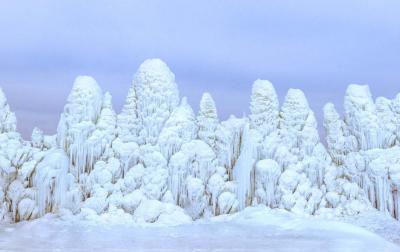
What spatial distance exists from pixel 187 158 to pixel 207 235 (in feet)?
11.2

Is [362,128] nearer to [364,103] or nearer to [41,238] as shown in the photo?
[364,103]

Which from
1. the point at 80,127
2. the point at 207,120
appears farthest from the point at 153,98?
the point at 80,127

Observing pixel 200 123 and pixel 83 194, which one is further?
pixel 200 123

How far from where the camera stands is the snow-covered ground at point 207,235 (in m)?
13.9

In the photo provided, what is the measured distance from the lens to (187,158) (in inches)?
707

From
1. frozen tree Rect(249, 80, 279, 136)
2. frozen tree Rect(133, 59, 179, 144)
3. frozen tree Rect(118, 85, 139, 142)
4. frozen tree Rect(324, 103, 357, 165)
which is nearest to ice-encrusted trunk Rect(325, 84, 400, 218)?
frozen tree Rect(324, 103, 357, 165)

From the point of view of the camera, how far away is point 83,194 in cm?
1769

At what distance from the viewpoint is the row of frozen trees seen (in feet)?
57.2

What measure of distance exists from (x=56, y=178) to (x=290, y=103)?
29.8ft

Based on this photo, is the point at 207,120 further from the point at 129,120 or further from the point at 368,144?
the point at 368,144

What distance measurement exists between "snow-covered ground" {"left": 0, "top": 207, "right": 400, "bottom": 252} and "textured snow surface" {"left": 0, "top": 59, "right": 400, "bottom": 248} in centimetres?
66

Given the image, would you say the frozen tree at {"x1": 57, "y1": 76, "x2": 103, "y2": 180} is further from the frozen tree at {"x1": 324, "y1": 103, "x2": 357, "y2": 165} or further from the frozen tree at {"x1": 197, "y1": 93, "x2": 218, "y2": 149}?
the frozen tree at {"x1": 324, "y1": 103, "x2": 357, "y2": 165}

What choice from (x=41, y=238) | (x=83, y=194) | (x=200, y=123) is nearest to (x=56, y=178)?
(x=83, y=194)

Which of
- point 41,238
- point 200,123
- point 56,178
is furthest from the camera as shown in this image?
point 200,123
